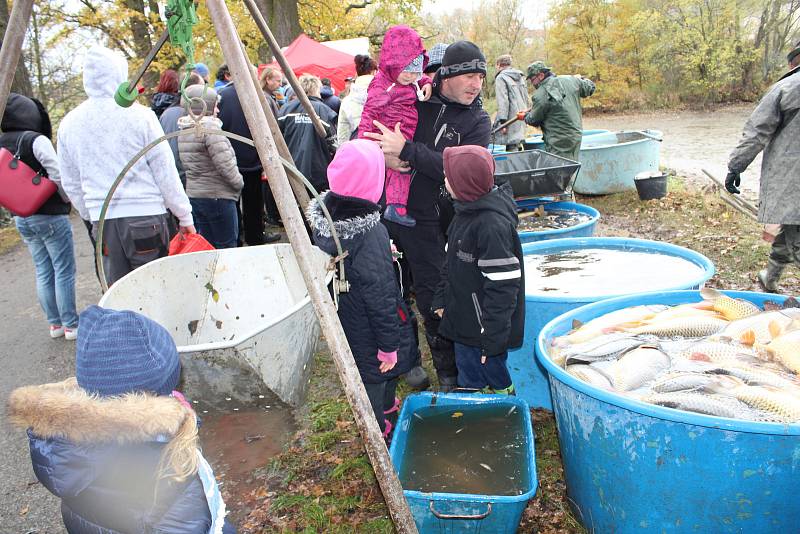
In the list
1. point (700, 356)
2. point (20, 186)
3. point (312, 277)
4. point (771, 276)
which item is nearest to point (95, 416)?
point (312, 277)

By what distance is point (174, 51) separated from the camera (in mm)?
16594

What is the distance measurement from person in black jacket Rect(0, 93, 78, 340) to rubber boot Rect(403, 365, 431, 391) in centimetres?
251

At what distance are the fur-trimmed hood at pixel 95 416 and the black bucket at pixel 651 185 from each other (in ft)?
26.6

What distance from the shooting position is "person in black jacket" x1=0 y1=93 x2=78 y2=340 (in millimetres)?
4184

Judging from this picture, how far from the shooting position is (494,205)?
290 cm

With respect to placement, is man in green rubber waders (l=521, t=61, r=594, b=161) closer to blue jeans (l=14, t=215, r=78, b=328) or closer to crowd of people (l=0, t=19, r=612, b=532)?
crowd of people (l=0, t=19, r=612, b=532)

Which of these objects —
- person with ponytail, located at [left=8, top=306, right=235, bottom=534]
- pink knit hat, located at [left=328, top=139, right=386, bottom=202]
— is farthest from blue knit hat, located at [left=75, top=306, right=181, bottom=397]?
pink knit hat, located at [left=328, top=139, right=386, bottom=202]

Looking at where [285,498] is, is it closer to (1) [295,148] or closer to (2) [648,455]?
(2) [648,455]

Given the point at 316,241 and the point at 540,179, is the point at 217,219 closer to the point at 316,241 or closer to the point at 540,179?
the point at 316,241

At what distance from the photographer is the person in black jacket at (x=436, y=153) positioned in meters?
3.30

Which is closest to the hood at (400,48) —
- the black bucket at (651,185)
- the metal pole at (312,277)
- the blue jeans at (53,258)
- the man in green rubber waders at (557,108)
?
the metal pole at (312,277)

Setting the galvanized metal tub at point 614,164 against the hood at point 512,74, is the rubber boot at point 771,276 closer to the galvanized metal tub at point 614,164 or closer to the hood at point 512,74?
the galvanized metal tub at point 614,164

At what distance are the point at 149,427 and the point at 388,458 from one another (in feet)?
3.00

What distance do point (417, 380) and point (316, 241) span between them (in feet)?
5.08
